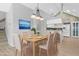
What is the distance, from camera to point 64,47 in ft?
6.44

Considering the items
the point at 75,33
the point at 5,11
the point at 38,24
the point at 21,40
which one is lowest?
the point at 21,40

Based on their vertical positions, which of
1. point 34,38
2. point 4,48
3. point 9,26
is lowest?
point 4,48

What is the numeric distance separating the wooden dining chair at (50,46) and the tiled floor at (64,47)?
97 millimetres

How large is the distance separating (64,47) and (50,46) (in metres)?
0.25

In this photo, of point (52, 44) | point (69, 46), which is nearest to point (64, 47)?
point (69, 46)

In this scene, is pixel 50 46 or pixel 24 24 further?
pixel 50 46

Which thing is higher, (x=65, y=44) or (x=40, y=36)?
(x=40, y=36)

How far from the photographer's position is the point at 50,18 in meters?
1.98

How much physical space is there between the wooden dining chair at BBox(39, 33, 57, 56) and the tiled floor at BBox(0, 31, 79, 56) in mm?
97

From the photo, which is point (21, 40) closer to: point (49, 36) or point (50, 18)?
point (49, 36)

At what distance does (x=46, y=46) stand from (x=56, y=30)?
0.34m

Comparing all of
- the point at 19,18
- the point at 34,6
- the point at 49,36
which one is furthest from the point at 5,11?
the point at 49,36

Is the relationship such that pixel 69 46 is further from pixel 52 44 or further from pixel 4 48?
pixel 4 48

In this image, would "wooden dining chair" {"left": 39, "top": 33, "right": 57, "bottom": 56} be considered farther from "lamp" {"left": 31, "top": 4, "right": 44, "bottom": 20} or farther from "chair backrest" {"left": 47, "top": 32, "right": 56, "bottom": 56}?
"lamp" {"left": 31, "top": 4, "right": 44, "bottom": 20}
